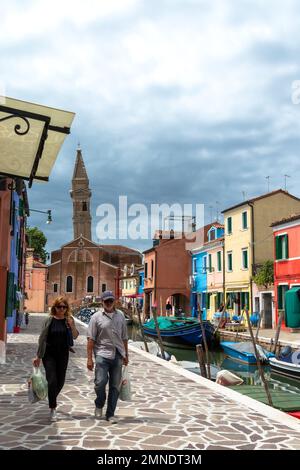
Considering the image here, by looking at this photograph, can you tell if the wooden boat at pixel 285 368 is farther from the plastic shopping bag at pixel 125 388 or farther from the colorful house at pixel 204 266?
the colorful house at pixel 204 266

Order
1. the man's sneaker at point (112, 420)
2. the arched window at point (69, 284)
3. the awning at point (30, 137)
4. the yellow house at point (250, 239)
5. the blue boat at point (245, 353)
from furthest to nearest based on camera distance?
the arched window at point (69, 284) < the yellow house at point (250, 239) < the blue boat at point (245, 353) < the man's sneaker at point (112, 420) < the awning at point (30, 137)

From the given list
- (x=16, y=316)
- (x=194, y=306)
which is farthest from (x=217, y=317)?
(x=16, y=316)

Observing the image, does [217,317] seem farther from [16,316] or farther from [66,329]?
[66,329]

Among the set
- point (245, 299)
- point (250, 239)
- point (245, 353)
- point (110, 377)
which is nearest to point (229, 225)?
point (250, 239)

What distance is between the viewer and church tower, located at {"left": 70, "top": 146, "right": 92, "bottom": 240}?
96.8 m

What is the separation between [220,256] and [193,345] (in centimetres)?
1180

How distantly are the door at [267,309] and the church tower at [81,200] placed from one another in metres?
66.4

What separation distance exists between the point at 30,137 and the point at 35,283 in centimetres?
4967

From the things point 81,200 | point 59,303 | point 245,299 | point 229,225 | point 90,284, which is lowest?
point 59,303

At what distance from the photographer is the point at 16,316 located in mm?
25438

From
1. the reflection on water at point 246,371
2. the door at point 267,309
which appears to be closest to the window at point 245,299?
the door at point 267,309

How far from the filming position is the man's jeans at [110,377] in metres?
6.28

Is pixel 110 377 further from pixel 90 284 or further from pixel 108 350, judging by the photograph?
pixel 90 284

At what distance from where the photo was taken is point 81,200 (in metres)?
100
